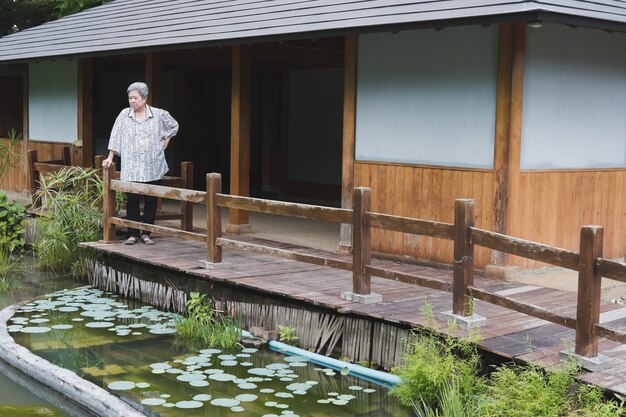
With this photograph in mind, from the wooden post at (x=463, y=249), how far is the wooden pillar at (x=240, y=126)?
4.90 meters

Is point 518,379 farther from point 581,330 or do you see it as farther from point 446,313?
point 446,313

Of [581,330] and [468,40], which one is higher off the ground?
[468,40]

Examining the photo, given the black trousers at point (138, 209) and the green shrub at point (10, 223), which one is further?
the green shrub at point (10, 223)

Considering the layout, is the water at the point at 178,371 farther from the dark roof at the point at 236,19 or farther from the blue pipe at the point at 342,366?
the dark roof at the point at 236,19

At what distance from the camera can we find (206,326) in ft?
22.6

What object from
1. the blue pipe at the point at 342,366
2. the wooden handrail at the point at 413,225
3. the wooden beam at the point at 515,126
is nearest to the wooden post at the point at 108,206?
the blue pipe at the point at 342,366

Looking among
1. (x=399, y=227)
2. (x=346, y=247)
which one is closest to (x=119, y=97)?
(x=346, y=247)

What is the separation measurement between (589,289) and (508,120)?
2.76 meters

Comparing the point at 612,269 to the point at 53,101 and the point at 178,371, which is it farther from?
the point at 53,101

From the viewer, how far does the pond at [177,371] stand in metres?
5.37

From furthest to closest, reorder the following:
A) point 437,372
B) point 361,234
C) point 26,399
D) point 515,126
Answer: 1. point 515,126
2. point 361,234
3. point 26,399
4. point 437,372

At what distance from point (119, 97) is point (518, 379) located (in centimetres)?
1426

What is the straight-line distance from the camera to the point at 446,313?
5672 mm

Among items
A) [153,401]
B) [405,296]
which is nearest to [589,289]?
[405,296]
